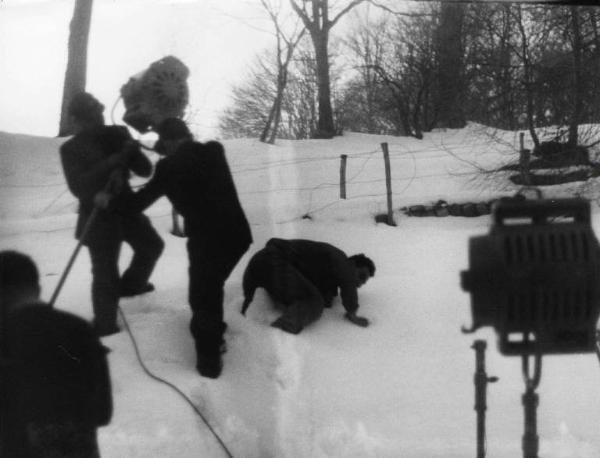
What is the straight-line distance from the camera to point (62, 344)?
3.78ft

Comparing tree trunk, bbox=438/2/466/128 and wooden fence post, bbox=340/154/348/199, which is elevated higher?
tree trunk, bbox=438/2/466/128

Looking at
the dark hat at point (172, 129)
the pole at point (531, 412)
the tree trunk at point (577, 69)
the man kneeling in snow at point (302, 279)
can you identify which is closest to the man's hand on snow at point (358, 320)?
the man kneeling in snow at point (302, 279)

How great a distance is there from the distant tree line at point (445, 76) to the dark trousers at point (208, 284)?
200 millimetres

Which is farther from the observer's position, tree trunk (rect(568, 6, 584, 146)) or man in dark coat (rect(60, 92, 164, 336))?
tree trunk (rect(568, 6, 584, 146))

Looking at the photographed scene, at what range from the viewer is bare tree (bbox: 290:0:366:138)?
119 cm

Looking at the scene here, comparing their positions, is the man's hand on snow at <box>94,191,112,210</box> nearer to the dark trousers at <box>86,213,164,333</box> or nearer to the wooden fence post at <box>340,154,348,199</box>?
the dark trousers at <box>86,213,164,333</box>

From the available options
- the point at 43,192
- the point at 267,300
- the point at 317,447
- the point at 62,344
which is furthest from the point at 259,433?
the point at 43,192

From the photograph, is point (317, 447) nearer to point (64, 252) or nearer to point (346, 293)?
point (346, 293)

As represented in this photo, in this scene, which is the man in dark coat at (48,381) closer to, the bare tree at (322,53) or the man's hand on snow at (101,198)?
the man's hand on snow at (101,198)

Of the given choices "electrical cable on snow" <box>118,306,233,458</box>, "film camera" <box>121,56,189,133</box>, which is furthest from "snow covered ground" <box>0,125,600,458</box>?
"film camera" <box>121,56,189,133</box>

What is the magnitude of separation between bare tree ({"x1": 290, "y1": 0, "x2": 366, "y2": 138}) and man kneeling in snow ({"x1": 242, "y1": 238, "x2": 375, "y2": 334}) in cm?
20

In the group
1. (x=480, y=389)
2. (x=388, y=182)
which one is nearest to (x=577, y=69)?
(x=388, y=182)

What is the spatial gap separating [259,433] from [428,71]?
684 mm

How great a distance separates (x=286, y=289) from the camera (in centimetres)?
120
